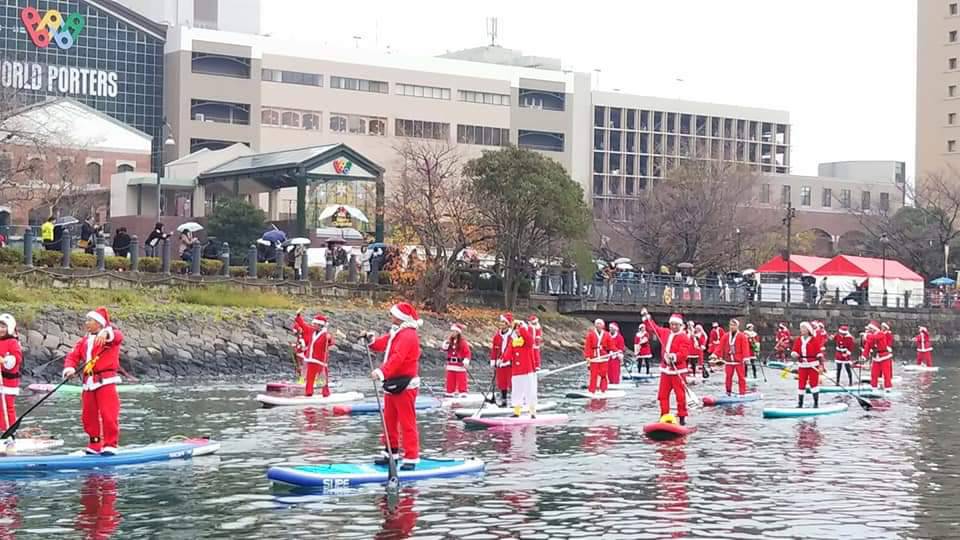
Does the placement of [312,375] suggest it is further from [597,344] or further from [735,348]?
[735,348]

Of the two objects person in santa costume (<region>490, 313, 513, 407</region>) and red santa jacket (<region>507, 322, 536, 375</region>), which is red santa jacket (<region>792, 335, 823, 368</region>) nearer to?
red santa jacket (<region>507, 322, 536, 375</region>)

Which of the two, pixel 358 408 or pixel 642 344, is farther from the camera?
pixel 642 344

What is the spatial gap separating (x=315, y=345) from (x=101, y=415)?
41.7 feet

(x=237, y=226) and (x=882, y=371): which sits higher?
→ (x=237, y=226)

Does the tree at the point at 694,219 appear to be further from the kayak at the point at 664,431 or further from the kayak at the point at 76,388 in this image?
the kayak at the point at 664,431

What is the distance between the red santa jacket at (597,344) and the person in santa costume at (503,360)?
129 inches

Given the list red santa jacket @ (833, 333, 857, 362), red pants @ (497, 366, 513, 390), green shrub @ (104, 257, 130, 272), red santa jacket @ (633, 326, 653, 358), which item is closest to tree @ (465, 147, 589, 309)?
red santa jacket @ (633, 326, 653, 358)

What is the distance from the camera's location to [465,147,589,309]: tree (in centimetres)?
6109

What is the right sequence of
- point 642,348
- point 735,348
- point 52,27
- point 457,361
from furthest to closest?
point 52,27 < point 642,348 < point 735,348 < point 457,361

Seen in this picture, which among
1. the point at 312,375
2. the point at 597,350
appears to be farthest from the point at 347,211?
the point at 312,375

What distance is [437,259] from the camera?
5894 centimetres

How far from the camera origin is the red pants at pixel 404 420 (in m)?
19.4

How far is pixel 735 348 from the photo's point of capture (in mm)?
36531

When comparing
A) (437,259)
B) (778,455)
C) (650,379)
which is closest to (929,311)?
(437,259)
